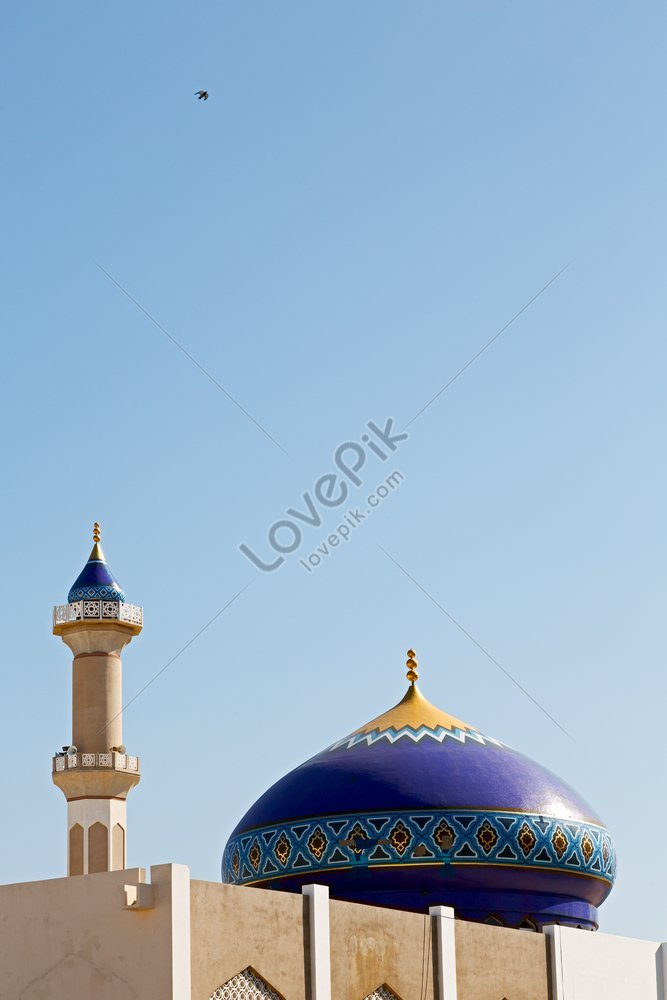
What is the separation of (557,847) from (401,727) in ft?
7.02

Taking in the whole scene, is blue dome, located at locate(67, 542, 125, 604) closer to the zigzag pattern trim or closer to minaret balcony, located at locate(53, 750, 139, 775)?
minaret balcony, located at locate(53, 750, 139, 775)

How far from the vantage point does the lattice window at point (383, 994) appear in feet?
50.6

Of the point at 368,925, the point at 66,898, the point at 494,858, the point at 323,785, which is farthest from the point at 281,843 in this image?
the point at 66,898

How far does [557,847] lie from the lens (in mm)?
19234

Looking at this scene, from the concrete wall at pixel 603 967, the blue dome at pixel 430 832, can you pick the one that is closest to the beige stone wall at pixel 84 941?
the blue dome at pixel 430 832

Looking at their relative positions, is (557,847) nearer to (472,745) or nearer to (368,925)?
(472,745)

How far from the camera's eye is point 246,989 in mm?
14148

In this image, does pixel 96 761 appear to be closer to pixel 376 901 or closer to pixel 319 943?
pixel 376 901

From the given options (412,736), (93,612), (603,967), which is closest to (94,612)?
(93,612)

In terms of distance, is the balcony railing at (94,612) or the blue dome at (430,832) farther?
the balcony railing at (94,612)

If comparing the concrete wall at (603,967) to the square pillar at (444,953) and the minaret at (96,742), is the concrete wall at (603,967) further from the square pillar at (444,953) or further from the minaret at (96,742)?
the minaret at (96,742)

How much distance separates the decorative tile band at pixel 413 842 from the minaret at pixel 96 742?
18.5 ft

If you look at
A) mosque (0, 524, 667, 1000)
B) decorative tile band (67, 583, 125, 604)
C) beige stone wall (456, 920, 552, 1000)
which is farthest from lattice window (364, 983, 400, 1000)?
decorative tile band (67, 583, 125, 604)

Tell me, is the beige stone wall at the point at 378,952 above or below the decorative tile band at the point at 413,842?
below
